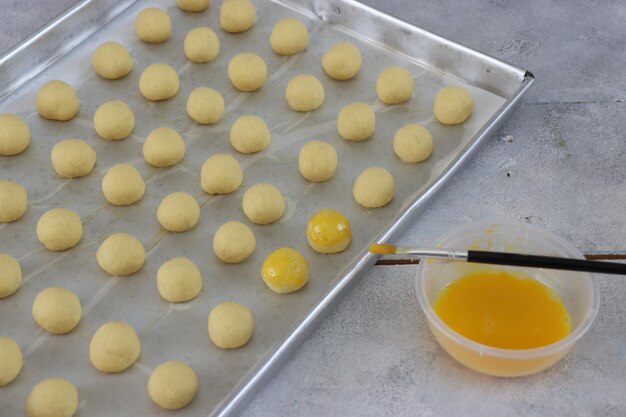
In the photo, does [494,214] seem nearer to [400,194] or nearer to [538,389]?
[400,194]

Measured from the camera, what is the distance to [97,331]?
1456mm

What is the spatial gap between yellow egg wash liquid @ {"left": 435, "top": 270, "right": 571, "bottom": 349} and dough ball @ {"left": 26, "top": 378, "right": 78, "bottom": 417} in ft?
1.91

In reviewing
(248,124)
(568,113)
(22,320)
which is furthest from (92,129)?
(568,113)

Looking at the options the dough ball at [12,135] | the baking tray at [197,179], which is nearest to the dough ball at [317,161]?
the baking tray at [197,179]

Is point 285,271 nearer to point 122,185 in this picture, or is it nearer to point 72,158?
point 122,185

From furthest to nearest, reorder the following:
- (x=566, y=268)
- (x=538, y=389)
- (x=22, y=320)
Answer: (x=22, y=320) → (x=538, y=389) → (x=566, y=268)

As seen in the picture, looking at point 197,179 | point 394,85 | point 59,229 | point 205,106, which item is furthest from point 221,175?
point 394,85

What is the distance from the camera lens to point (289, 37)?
1.98 metres

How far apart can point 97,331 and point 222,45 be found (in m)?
0.84

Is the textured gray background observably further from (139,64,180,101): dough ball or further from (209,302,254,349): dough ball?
(139,64,180,101): dough ball

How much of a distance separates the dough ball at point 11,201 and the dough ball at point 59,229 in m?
0.06

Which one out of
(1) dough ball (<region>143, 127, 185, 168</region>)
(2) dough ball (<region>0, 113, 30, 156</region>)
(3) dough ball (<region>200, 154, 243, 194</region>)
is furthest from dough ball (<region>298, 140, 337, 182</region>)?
(2) dough ball (<region>0, 113, 30, 156</region>)

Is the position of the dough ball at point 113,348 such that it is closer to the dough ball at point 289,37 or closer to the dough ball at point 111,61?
the dough ball at point 111,61

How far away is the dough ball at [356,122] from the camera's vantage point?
5.87ft
